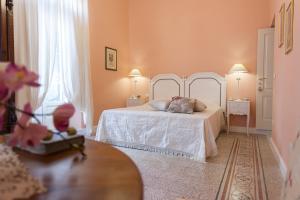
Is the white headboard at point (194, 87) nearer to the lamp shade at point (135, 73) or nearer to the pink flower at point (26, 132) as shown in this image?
the lamp shade at point (135, 73)

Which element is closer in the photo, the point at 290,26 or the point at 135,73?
the point at 290,26

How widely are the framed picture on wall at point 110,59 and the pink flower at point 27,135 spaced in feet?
13.9

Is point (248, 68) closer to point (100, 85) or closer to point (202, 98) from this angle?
point (202, 98)

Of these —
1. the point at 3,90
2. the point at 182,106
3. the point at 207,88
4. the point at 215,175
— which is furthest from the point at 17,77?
the point at 207,88

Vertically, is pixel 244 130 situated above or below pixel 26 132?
below

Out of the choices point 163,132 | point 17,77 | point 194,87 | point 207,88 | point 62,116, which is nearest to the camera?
point 17,77

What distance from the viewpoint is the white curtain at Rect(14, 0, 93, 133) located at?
3011 millimetres

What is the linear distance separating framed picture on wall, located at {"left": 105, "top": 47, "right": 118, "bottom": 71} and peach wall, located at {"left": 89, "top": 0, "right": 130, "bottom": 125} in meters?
0.09

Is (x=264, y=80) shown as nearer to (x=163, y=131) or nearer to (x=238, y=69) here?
(x=238, y=69)

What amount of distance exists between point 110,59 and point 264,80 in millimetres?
3122

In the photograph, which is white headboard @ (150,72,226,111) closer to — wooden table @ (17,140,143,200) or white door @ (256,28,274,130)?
white door @ (256,28,274,130)

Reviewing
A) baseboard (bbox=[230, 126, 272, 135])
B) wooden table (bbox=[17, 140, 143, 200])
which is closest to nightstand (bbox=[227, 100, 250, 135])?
baseboard (bbox=[230, 126, 272, 135])

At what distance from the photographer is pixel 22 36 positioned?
2.96 meters

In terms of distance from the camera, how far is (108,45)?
477cm
